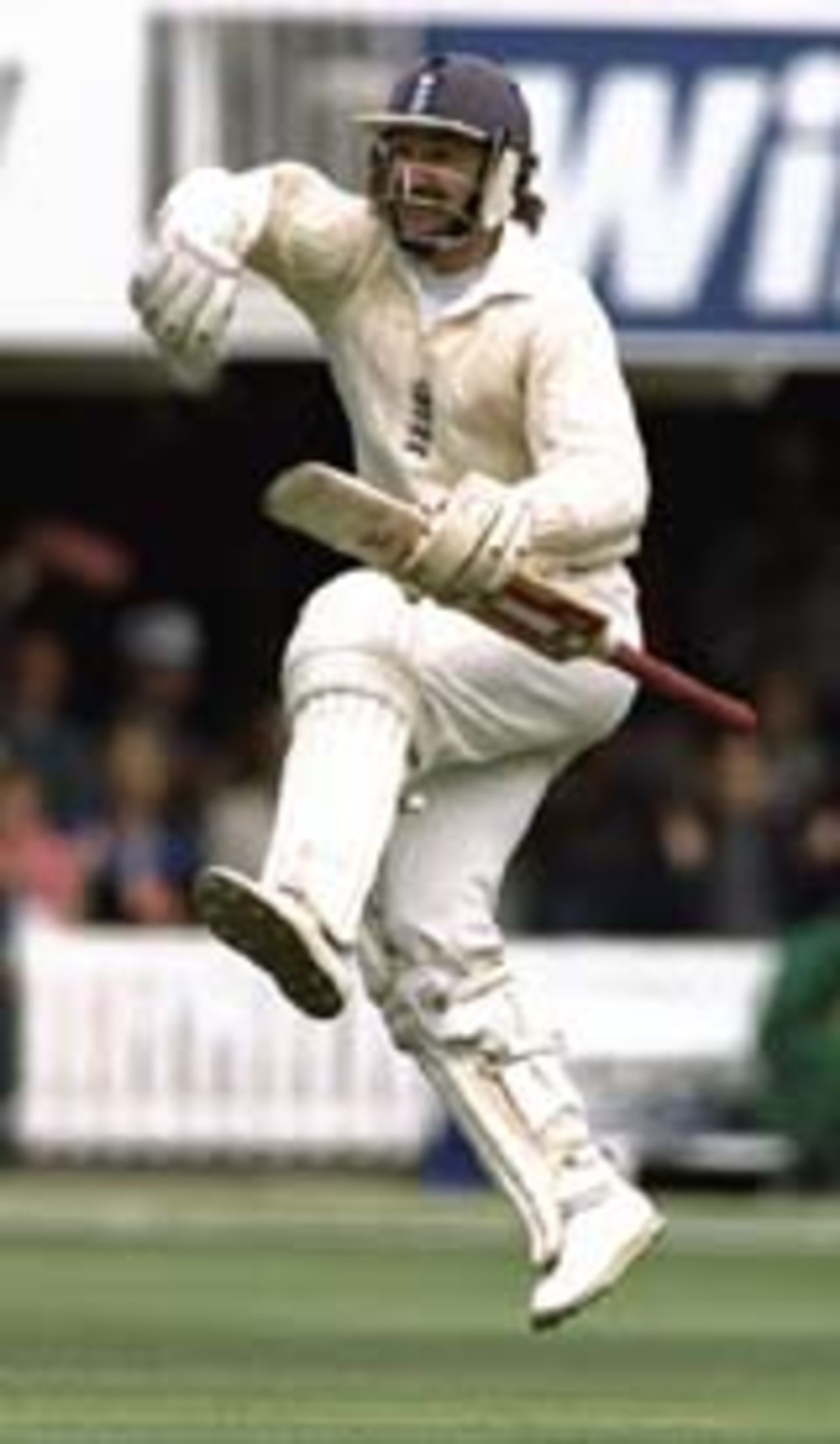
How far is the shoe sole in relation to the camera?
1111 cm

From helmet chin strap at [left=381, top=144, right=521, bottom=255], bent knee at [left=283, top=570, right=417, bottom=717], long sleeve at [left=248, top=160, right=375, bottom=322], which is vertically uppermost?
helmet chin strap at [left=381, top=144, right=521, bottom=255]

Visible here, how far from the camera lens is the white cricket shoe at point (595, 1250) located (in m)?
11.1

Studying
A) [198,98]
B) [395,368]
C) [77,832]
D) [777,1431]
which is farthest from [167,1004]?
[777,1431]

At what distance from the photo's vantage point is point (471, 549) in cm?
1069

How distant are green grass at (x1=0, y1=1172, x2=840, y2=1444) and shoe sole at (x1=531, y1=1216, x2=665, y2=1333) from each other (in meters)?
0.11

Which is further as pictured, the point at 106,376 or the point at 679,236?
the point at 106,376

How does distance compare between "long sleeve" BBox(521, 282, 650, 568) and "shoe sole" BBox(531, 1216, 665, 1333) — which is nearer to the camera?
"long sleeve" BBox(521, 282, 650, 568)

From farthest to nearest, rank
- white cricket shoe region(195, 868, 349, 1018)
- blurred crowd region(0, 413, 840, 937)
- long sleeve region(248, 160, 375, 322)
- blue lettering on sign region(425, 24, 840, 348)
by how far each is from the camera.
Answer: blue lettering on sign region(425, 24, 840, 348)
blurred crowd region(0, 413, 840, 937)
long sleeve region(248, 160, 375, 322)
white cricket shoe region(195, 868, 349, 1018)

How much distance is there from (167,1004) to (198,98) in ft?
9.43

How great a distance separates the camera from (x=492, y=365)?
1123cm

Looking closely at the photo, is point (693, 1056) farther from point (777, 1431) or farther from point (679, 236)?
point (777, 1431)

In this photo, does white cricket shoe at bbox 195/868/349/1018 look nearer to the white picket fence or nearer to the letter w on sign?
the letter w on sign

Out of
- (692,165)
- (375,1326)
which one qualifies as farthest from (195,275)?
(692,165)

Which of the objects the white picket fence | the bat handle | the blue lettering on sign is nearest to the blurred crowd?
the white picket fence
